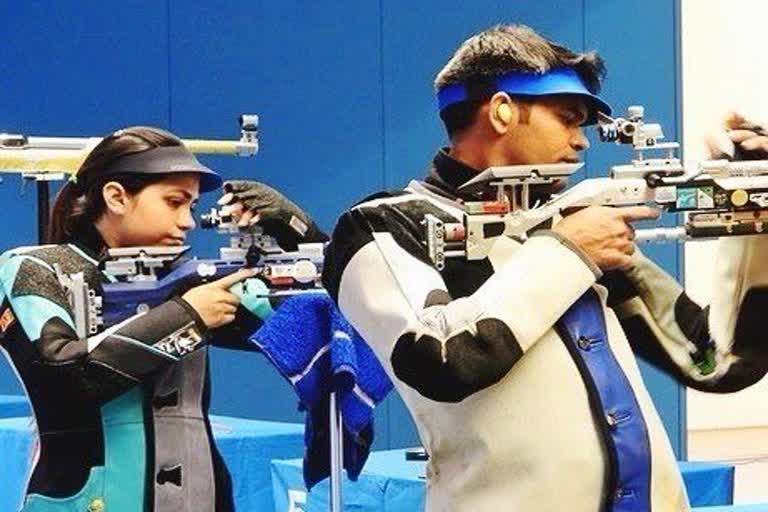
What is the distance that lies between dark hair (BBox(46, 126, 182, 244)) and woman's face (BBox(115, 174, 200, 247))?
0.02 meters

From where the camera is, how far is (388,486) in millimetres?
3215

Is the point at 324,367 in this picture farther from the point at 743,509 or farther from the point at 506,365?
the point at 506,365

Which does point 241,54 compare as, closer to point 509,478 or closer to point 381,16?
point 381,16

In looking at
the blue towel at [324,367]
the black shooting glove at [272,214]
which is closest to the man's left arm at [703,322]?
the blue towel at [324,367]

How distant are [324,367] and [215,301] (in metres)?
0.28

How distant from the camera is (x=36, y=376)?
251 centimetres

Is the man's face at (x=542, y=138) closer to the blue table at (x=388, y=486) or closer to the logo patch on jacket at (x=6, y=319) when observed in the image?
the logo patch on jacket at (x=6, y=319)

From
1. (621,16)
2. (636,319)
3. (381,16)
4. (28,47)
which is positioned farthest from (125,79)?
(636,319)

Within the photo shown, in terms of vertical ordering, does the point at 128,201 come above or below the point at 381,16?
below

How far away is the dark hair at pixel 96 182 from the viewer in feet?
8.87

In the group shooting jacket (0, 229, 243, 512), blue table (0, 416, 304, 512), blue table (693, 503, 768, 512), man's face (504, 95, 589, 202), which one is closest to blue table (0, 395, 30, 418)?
blue table (0, 416, 304, 512)

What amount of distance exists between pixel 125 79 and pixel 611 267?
399 centimetres

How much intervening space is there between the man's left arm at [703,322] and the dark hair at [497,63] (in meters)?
0.25

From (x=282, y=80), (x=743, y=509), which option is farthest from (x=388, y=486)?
(x=282, y=80)
